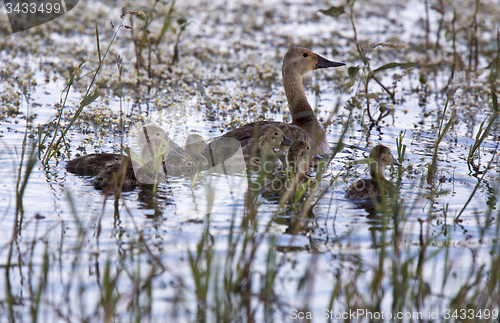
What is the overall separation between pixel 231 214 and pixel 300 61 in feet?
12.4

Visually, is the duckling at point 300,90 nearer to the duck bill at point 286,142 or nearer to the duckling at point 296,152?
the duck bill at point 286,142

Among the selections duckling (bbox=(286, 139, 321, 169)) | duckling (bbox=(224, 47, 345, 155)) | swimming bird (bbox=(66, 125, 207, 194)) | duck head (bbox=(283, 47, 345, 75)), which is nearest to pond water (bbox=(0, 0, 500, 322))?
swimming bird (bbox=(66, 125, 207, 194))

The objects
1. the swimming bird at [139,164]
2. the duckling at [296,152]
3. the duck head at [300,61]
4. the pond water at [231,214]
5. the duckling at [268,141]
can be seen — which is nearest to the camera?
the pond water at [231,214]

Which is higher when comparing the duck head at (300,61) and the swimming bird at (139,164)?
the duck head at (300,61)

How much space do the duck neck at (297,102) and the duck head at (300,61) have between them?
0.05 m

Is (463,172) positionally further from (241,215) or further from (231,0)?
(231,0)

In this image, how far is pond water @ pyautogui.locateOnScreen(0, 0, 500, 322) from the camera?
10.8 ft

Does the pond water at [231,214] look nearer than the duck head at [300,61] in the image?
Yes

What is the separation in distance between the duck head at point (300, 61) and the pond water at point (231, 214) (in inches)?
32.2

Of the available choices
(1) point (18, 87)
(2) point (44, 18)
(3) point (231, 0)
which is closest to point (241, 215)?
(1) point (18, 87)

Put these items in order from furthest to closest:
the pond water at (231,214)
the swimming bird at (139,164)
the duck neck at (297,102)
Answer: the duck neck at (297,102) < the swimming bird at (139,164) < the pond water at (231,214)

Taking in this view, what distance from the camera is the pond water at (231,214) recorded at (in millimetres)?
3277

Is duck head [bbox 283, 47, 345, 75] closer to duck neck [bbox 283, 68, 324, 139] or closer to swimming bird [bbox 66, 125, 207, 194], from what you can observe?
duck neck [bbox 283, 68, 324, 139]

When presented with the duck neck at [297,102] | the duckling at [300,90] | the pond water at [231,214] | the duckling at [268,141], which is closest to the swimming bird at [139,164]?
the pond water at [231,214]
